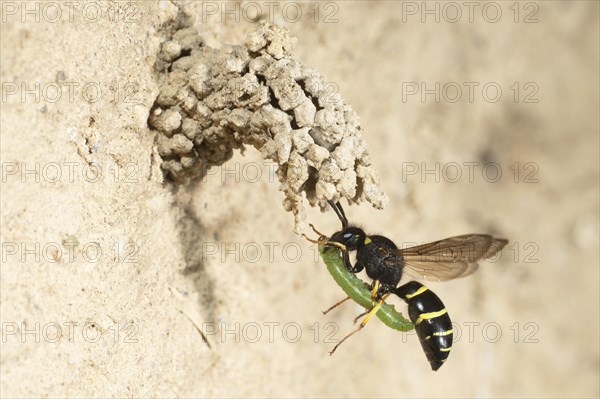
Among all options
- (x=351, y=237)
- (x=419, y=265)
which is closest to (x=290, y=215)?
(x=351, y=237)

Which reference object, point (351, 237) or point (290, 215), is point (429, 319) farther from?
point (290, 215)

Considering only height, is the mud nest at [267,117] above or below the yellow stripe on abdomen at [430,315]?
above

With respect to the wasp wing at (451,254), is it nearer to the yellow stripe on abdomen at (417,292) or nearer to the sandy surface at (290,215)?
the yellow stripe on abdomen at (417,292)

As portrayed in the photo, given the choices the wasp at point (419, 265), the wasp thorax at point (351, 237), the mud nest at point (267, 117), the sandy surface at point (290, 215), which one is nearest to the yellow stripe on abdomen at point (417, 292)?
the wasp at point (419, 265)

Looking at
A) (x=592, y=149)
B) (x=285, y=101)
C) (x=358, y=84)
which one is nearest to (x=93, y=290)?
(x=285, y=101)

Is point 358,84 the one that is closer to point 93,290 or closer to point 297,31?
point 297,31

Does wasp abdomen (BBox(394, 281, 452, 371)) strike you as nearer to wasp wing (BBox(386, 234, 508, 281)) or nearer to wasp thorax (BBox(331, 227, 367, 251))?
wasp wing (BBox(386, 234, 508, 281))

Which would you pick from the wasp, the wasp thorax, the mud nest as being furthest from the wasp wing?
the mud nest

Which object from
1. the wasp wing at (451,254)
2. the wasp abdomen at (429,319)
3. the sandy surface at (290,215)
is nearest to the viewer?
the sandy surface at (290,215)

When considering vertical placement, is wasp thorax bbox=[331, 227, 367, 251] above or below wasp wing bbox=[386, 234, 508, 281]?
above
